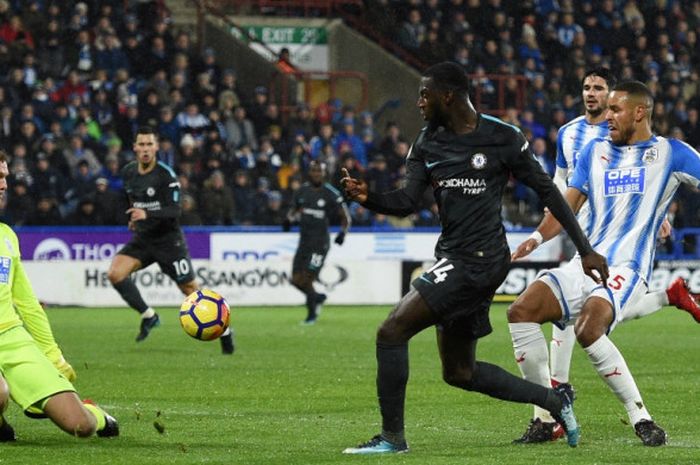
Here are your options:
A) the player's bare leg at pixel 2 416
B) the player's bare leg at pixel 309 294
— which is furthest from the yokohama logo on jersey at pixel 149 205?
the player's bare leg at pixel 2 416

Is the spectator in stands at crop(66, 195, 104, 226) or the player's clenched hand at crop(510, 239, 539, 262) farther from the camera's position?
the spectator in stands at crop(66, 195, 104, 226)

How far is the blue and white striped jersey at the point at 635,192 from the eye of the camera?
8898 mm

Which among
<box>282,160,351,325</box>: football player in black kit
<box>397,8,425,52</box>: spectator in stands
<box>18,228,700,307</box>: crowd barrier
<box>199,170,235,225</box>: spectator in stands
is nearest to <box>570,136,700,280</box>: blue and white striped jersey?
<box>282,160,351,325</box>: football player in black kit

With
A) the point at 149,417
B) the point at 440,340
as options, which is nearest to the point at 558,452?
the point at 440,340

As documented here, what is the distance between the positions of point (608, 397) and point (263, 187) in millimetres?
14814

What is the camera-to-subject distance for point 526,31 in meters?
32.6

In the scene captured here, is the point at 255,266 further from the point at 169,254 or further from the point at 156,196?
the point at 156,196

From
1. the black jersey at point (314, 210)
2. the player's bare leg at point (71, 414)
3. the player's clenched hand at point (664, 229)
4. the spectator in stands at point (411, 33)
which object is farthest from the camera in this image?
the spectator in stands at point (411, 33)

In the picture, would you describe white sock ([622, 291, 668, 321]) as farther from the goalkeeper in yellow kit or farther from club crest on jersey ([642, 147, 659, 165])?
the goalkeeper in yellow kit

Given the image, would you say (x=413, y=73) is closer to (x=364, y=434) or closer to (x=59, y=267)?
(x=59, y=267)

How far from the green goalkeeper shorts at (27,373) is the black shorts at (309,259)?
1286cm

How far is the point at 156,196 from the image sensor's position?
16328 mm

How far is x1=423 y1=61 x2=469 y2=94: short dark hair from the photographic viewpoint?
7977 millimetres

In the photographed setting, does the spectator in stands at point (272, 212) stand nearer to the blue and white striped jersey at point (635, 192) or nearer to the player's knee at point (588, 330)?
the blue and white striped jersey at point (635, 192)
